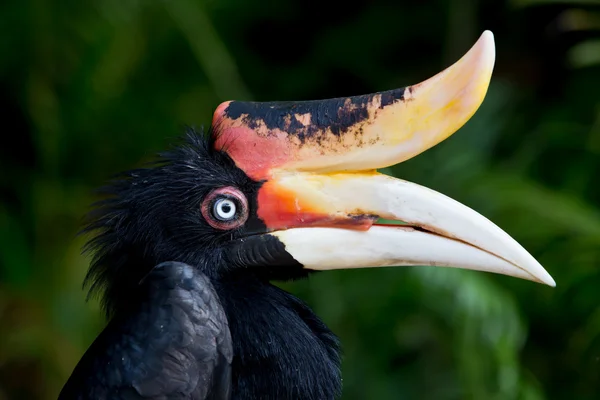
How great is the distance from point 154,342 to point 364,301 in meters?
1.71

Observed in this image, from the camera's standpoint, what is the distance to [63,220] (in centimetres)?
380

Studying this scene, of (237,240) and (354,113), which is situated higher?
(354,113)

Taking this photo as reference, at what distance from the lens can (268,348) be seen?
1763 millimetres

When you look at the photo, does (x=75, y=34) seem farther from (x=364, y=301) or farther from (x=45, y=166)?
(x=364, y=301)

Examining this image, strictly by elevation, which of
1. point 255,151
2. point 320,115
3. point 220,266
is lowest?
point 220,266

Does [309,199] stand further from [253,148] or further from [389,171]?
[389,171]

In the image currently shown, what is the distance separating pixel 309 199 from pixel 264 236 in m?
0.13

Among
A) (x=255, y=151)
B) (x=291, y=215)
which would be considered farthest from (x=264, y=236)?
(x=255, y=151)

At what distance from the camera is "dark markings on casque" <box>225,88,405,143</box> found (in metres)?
1.69

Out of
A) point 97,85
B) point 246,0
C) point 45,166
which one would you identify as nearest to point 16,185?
point 45,166

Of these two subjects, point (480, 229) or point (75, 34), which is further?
point (75, 34)

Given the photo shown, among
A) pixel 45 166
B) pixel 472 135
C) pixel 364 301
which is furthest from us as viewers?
pixel 45 166

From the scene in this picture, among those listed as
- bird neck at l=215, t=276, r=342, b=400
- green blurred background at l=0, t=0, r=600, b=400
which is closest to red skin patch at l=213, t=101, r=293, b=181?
bird neck at l=215, t=276, r=342, b=400

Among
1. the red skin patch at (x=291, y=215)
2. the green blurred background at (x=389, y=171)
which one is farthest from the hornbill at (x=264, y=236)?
the green blurred background at (x=389, y=171)
